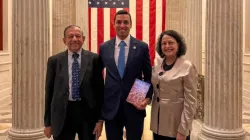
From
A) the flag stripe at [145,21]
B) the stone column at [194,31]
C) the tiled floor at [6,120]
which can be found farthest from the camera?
the flag stripe at [145,21]

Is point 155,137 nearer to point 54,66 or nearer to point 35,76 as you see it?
point 54,66

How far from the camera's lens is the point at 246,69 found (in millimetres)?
9969

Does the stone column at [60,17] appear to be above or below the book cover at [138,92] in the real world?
above

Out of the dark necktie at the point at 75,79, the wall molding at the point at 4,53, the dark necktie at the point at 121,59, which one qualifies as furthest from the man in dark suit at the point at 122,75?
the wall molding at the point at 4,53

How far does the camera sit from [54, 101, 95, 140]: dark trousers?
3141 mm

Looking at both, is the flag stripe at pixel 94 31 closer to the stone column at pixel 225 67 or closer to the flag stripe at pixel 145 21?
the flag stripe at pixel 145 21

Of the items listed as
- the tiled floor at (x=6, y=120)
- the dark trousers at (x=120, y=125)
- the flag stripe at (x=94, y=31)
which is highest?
the flag stripe at (x=94, y=31)

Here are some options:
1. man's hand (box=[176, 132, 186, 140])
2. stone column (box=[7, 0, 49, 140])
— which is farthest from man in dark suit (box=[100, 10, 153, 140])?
stone column (box=[7, 0, 49, 140])

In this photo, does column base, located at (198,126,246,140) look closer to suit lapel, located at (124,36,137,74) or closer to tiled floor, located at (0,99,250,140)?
tiled floor, located at (0,99,250,140)

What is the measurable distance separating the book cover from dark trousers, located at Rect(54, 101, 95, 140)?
0.49 metres

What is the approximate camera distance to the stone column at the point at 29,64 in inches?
187

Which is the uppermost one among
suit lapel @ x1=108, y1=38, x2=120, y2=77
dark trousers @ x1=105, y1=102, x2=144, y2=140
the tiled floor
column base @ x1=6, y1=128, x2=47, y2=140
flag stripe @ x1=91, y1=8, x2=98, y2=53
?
flag stripe @ x1=91, y1=8, x2=98, y2=53

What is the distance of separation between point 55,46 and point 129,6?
8.16 ft

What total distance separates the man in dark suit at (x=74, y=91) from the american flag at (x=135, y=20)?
6205 millimetres
